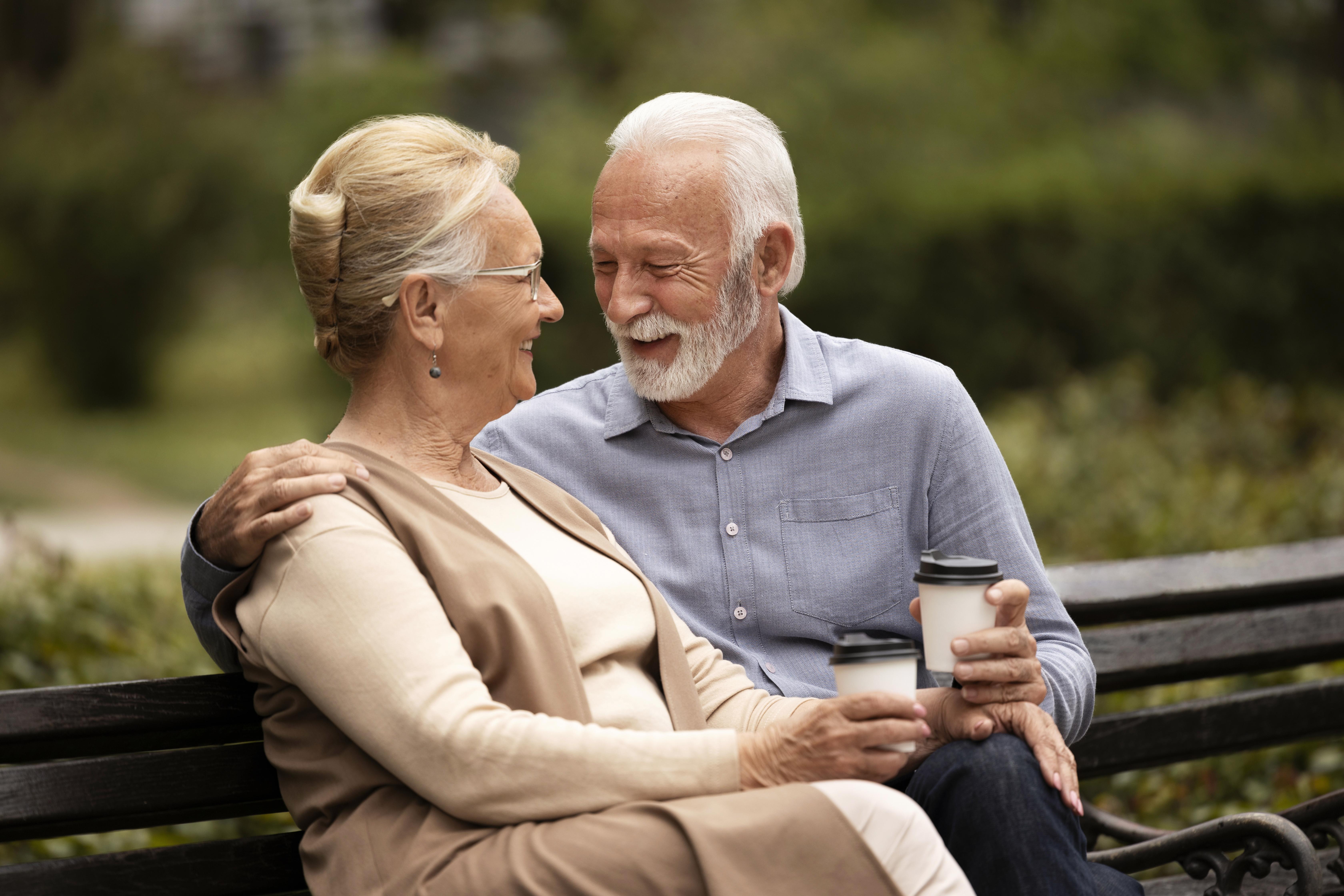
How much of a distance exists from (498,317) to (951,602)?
0.91 metres

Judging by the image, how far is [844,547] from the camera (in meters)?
2.88

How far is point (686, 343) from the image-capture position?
9.68ft

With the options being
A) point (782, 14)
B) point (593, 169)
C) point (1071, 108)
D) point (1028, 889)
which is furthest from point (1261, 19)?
point (1028, 889)

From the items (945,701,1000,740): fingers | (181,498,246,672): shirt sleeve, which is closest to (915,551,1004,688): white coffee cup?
(945,701,1000,740): fingers

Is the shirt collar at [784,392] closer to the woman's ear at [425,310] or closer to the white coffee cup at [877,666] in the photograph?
the woman's ear at [425,310]

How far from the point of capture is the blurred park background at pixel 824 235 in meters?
6.01

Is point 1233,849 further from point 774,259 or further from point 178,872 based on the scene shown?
point 178,872

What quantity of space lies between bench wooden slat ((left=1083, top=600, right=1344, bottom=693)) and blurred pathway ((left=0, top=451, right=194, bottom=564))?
285 inches

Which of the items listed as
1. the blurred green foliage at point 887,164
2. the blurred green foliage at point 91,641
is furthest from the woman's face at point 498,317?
the blurred green foliage at point 887,164

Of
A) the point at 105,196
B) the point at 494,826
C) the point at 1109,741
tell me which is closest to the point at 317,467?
the point at 494,826

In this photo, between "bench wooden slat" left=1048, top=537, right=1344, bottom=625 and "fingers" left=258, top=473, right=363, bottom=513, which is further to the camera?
"bench wooden slat" left=1048, top=537, right=1344, bottom=625

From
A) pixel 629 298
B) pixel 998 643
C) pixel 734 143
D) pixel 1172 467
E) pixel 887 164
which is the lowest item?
pixel 1172 467

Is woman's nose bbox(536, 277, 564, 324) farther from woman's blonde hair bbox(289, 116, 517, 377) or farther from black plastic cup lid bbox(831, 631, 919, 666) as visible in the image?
black plastic cup lid bbox(831, 631, 919, 666)

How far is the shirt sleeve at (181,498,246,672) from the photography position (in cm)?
218
